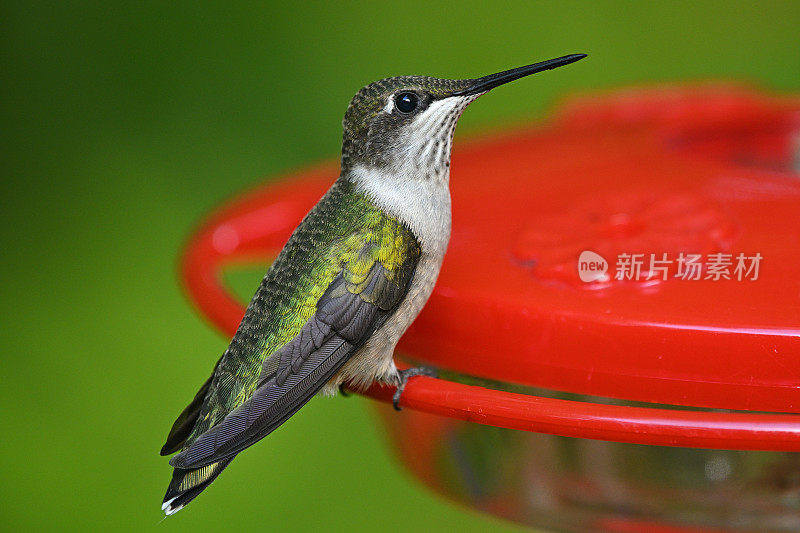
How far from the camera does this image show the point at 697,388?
1.40 m

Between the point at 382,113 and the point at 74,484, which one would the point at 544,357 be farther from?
the point at 74,484

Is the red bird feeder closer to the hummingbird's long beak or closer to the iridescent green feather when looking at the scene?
the iridescent green feather

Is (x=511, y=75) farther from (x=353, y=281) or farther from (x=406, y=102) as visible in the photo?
(x=353, y=281)

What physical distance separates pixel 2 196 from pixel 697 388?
3.00 metres

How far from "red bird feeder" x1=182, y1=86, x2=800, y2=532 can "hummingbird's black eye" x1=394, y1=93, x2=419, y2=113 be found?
30 centimetres

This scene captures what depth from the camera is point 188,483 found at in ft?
4.87

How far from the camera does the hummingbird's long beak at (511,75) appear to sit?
146 cm

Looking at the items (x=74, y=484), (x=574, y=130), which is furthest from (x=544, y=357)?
(x=74, y=484)

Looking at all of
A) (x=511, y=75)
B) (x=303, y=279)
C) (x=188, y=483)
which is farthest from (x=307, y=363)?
(x=511, y=75)

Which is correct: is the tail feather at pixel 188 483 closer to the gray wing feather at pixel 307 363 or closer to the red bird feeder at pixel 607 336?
the gray wing feather at pixel 307 363

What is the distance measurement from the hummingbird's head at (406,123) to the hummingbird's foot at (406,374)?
1.18ft

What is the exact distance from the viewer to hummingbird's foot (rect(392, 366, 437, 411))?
5.06ft

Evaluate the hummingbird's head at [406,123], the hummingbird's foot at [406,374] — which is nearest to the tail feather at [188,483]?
the hummingbird's foot at [406,374]

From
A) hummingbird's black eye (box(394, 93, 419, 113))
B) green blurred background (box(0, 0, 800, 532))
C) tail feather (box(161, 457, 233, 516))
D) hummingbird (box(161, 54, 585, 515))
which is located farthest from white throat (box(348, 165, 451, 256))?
green blurred background (box(0, 0, 800, 532))
